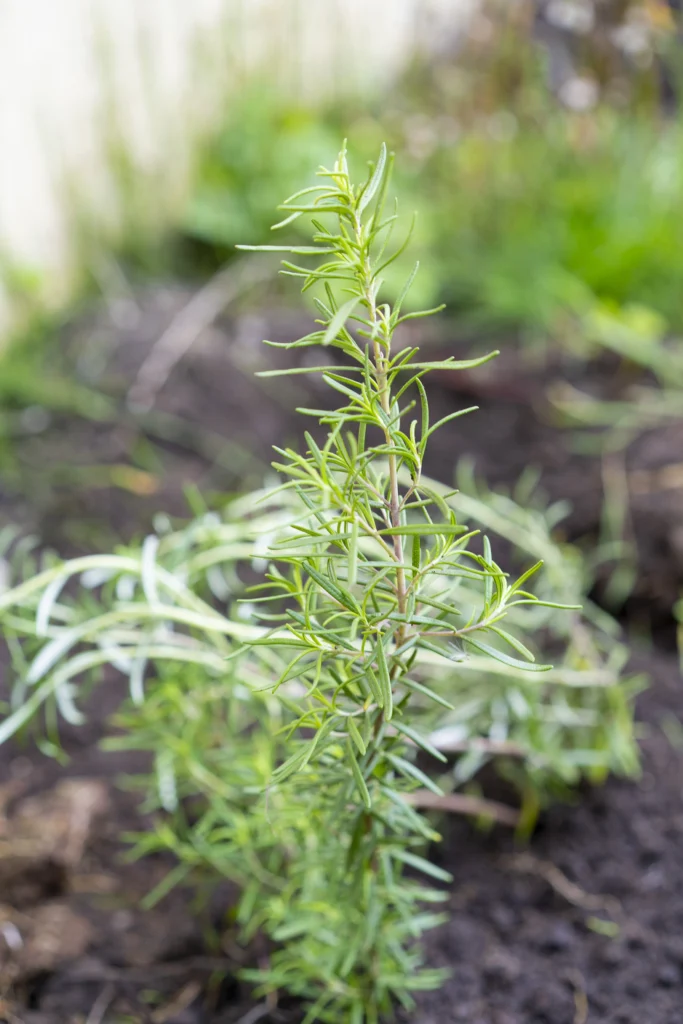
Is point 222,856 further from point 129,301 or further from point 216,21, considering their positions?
point 216,21

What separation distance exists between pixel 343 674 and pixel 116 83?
2346 millimetres

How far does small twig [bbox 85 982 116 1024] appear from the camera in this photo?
0.80 meters

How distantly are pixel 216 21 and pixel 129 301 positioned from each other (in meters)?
1.01

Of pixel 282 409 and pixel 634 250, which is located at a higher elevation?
pixel 634 250

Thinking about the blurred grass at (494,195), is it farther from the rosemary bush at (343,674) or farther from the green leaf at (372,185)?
the green leaf at (372,185)

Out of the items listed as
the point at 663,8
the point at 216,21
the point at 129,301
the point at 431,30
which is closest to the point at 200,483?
the point at 129,301

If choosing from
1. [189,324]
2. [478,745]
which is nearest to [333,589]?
[478,745]

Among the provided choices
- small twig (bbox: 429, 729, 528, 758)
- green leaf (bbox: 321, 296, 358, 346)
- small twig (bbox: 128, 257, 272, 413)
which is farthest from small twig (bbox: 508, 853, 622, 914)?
small twig (bbox: 128, 257, 272, 413)

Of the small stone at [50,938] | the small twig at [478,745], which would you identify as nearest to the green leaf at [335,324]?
the small twig at [478,745]

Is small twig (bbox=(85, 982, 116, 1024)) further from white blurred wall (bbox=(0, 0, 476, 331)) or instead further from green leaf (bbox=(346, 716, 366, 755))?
white blurred wall (bbox=(0, 0, 476, 331))

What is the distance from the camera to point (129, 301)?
2297mm

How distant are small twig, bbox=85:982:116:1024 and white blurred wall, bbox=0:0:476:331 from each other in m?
1.72

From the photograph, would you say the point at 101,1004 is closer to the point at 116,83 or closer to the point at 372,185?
the point at 372,185

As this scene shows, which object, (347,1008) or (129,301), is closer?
(347,1008)
